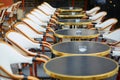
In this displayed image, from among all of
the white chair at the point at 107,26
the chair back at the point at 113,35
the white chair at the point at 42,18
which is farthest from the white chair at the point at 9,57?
the white chair at the point at 42,18

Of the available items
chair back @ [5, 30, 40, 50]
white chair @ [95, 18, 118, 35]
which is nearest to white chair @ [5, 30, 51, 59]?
chair back @ [5, 30, 40, 50]

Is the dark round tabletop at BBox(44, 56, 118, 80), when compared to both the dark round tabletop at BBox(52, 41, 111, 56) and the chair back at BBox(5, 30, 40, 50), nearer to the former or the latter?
the dark round tabletop at BBox(52, 41, 111, 56)

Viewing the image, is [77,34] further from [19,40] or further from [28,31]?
[19,40]

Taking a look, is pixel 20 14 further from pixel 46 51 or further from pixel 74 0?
pixel 46 51

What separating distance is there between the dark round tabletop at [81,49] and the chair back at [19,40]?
1.67 feet

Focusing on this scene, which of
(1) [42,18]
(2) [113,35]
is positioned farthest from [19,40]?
(1) [42,18]

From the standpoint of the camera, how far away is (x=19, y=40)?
11.7 ft

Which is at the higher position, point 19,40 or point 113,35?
point 19,40

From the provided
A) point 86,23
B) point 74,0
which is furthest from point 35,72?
point 74,0

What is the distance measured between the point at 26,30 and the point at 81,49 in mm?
1466

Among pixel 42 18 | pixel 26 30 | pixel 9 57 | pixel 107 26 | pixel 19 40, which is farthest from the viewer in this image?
pixel 42 18

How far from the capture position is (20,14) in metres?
10.0

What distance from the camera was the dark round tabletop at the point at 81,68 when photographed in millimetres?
2205

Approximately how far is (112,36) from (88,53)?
167 cm
